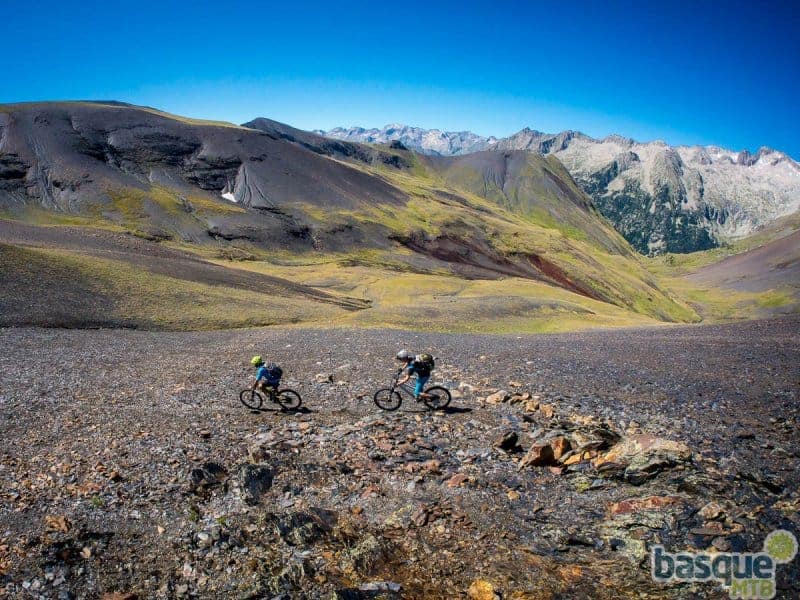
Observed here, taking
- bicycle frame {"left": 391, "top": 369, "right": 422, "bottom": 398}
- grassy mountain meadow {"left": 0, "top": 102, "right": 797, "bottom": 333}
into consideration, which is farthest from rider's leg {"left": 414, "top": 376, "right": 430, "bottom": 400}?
grassy mountain meadow {"left": 0, "top": 102, "right": 797, "bottom": 333}

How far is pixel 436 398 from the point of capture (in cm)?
1897

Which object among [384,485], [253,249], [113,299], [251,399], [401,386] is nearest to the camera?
[384,485]

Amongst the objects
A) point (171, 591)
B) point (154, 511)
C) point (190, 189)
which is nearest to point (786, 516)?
point (171, 591)

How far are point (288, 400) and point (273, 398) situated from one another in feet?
Result: 2.01

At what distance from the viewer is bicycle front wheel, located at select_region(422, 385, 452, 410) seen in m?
18.9

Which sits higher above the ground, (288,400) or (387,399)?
(387,399)

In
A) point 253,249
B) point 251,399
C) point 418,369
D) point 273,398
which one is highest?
point 253,249

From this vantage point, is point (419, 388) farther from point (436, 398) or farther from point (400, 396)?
point (400, 396)

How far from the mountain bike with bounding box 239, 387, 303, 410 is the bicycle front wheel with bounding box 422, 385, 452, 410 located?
4.94 m

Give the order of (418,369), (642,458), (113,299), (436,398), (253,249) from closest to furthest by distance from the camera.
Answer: (642,458)
(418,369)
(436,398)
(113,299)
(253,249)

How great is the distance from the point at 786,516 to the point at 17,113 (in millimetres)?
169121

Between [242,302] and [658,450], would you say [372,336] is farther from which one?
[658,450]

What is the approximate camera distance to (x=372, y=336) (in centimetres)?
3759

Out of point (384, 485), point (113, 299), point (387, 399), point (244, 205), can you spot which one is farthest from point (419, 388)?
point (244, 205)
